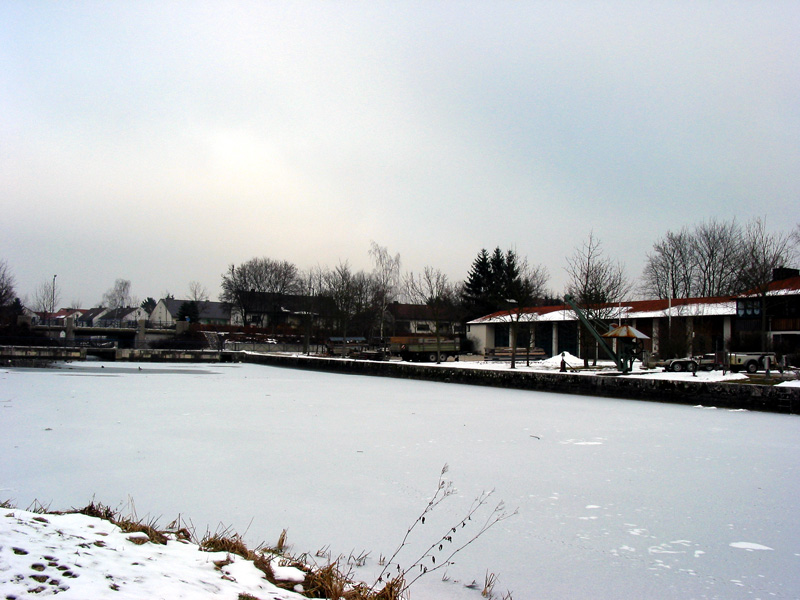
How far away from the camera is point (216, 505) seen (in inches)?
211

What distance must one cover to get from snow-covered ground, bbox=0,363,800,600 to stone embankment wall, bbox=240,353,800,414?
149 cm

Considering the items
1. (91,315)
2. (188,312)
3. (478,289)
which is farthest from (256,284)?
(91,315)

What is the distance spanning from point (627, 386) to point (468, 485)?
40.6 feet

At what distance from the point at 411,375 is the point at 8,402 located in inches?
645

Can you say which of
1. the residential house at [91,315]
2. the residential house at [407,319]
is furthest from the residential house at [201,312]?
the residential house at [407,319]

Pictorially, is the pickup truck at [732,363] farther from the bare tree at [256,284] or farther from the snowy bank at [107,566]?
the bare tree at [256,284]

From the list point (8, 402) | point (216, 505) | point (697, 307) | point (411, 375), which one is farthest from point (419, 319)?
point (216, 505)

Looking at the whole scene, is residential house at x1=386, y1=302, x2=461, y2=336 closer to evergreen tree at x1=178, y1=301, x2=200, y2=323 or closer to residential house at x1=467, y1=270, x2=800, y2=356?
evergreen tree at x1=178, y1=301, x2=200, y2=323

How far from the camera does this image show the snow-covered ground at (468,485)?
13.6ft

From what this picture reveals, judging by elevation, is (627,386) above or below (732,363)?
below

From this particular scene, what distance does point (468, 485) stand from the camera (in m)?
6.40

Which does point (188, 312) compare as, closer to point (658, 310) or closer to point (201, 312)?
point (201, 312)

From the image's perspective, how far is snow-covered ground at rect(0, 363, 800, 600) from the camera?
4.14 meters

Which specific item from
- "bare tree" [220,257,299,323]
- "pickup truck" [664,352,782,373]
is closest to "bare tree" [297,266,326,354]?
"bare tree" [220,257,299,323]
